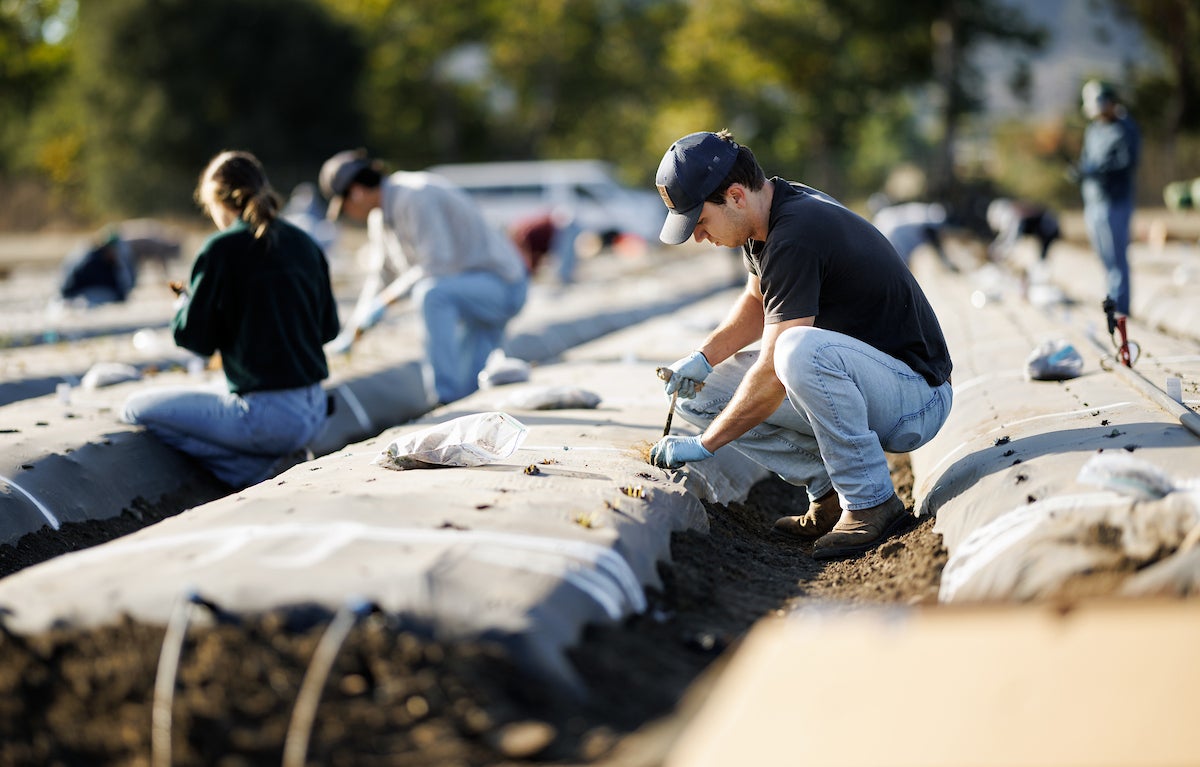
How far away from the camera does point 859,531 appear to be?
11.1 ft

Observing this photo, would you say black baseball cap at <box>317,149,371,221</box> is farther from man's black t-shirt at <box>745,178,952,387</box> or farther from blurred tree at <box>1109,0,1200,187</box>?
blurred tree at <box>1109,0,1200,187</box>

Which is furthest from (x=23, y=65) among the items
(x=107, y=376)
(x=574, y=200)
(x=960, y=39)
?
(x=107, y=376)

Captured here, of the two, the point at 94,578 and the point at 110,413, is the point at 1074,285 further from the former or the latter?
the point at 94,578

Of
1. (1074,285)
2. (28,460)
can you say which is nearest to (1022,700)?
(28,460)

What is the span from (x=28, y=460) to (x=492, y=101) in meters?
34.4

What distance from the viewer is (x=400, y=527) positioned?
273cm

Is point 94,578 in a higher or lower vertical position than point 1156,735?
higher

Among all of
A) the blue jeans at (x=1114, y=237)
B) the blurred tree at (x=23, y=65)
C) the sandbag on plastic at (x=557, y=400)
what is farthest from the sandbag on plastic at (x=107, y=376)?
the blurred tree at (x=23, y=65)

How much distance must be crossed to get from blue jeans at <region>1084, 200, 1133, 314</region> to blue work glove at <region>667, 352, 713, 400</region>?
4616 millimetres

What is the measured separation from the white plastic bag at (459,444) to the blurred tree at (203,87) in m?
25.1

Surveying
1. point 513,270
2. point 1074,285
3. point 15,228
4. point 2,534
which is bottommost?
point 1074,285

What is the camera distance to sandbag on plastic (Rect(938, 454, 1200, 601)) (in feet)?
7.98

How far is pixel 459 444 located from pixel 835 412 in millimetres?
1100

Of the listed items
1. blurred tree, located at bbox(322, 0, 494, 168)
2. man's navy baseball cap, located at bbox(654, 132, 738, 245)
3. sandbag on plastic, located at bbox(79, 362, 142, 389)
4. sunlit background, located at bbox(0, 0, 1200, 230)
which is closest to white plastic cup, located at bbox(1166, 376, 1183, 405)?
man's navy baseball cap, located at bbox(654, 132, 738, 245)
